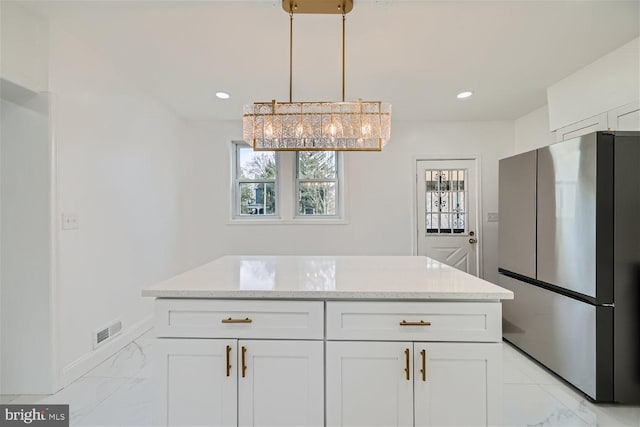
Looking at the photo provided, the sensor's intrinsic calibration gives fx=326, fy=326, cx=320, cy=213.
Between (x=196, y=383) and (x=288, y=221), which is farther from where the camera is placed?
(x=288, y=221)

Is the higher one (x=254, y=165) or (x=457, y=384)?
(x=254, y=165)

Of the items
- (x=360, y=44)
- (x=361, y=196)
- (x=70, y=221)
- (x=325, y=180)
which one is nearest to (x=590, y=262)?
(x=360, y=44)

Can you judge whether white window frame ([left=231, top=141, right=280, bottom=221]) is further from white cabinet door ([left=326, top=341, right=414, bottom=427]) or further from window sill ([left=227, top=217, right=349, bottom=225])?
white cabinet door ([left=326, top=341, right=414, bottom=427])

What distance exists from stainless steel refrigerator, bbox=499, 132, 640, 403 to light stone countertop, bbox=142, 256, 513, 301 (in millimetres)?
1028

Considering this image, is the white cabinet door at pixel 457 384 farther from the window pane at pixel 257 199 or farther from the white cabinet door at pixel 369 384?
the window pane at pixel 257 199

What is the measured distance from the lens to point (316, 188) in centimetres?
446

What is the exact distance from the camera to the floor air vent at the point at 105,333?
2.53m

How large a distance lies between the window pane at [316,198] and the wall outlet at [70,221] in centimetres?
257

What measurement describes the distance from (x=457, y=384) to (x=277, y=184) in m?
3.43

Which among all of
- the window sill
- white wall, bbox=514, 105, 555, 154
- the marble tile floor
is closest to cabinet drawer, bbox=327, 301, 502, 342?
the marble tile floor

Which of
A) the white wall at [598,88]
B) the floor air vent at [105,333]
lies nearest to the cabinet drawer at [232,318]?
the floor air vent at [105,333]

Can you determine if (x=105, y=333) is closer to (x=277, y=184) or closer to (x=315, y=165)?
(x=277, y=184)

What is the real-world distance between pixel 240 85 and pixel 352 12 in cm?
149

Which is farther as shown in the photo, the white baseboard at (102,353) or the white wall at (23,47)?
the white baseboard at (102,353)
